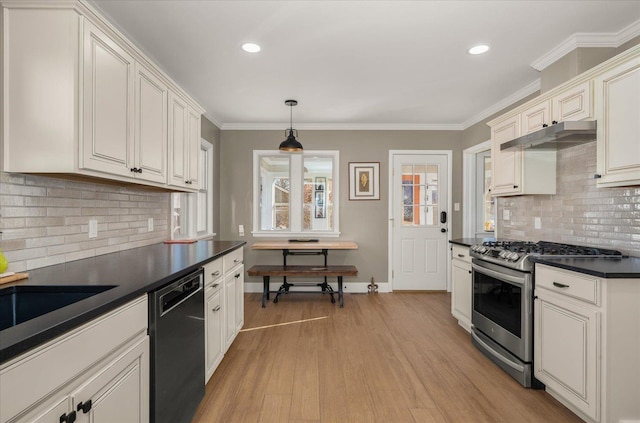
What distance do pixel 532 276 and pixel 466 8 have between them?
6.02ft

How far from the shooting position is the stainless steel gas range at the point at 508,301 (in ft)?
7.33

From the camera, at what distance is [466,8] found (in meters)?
2.09

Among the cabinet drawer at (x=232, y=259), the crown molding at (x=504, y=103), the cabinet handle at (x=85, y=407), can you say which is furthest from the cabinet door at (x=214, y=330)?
the crown molding at (x=504, y=103)

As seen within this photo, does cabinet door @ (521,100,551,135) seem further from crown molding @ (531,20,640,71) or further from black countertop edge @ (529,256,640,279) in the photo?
black countertop edge @ (529,256,640,279)

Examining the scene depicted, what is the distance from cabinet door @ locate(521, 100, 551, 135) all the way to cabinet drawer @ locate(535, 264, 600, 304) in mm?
1186

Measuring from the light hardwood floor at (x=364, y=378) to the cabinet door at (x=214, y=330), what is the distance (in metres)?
0.17

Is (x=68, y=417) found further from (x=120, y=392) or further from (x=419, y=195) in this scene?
(x=419, y=195)

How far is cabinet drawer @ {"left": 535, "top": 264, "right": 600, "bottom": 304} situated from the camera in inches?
69.4

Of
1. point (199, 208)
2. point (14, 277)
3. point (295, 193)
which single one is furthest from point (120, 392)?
point (295, 193)

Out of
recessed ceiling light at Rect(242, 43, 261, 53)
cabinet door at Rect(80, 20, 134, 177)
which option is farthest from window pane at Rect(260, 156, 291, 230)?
cabinet door at Rect(80, 20, 134, 177)

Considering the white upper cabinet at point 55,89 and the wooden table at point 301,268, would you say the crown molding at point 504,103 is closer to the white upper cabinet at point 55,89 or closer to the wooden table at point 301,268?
the wooden table at point 301,268

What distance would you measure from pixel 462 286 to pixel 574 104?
1.84m

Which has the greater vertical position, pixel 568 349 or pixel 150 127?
pixel 150 127

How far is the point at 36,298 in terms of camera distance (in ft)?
4.34
